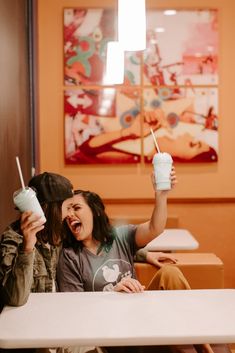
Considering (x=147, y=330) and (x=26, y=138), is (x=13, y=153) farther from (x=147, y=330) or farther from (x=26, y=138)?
(x=147, y=330)

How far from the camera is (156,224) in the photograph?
2625mm

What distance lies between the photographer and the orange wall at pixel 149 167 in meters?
5.02

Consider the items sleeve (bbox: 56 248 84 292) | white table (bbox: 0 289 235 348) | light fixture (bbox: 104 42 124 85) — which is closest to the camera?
white table (bbox: 0 289 235 348)

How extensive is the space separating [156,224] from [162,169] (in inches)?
16.6

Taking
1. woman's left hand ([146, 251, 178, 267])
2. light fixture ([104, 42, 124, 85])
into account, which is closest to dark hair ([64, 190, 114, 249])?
woman's left hand ([146, 251, 178, 267])

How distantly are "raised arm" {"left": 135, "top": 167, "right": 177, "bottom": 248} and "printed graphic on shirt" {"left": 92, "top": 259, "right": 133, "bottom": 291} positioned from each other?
0.43 ft

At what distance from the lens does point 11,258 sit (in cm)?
208

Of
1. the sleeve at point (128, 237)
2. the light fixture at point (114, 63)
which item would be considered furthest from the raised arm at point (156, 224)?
the light fixture at point (114, 63)

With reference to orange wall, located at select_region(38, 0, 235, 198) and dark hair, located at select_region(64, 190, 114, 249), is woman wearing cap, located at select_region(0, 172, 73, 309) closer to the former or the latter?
dark hair, located at select_region(64, 190, 114, 249)

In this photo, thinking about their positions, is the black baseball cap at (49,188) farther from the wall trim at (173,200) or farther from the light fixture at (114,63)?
the wall trim at (173,200)

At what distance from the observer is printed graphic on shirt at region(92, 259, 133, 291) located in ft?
8.32

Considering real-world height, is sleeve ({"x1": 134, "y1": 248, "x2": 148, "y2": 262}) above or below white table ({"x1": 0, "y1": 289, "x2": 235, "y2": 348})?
below

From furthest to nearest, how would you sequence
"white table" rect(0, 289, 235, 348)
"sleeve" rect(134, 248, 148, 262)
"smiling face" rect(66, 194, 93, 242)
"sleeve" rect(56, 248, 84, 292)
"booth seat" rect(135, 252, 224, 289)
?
"booth seat" rect(135, 252, 224, 289) < "sleeve" rect(134, 248, 148, 262) < "smiling face" rect(66, 194, 93, 242) < "sleeve" rect(56, 248, 84, 292) < "white table" rect(0, 289, 235, 348)

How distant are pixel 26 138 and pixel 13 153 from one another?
0.88 metres
